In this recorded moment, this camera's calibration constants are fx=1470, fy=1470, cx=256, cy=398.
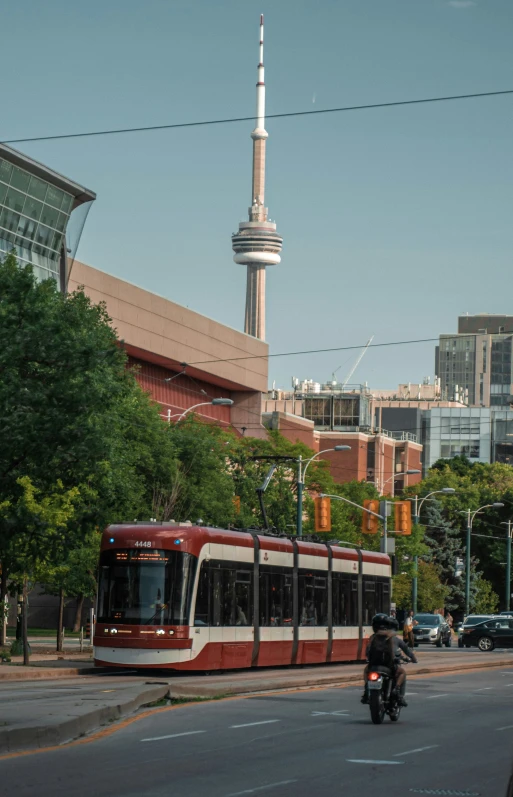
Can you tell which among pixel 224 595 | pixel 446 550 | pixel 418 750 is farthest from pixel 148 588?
pixel 446 550

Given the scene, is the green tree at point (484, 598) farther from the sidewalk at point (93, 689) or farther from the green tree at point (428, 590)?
the sidewalk at point (93, 689)

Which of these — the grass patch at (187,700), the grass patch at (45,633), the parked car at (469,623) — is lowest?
the grass patch at (187,700)

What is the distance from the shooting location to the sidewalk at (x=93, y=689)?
16312 mm

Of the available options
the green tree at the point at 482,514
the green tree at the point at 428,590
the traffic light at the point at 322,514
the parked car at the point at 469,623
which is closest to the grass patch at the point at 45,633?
the traffic light at the point at 322,514

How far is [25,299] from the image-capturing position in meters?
27.3

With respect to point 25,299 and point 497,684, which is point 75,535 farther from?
point 497,684

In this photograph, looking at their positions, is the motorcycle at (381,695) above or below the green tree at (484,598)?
below

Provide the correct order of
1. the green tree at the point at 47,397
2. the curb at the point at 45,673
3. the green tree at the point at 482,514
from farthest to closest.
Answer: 1. the green tree at the point at 482,514
2. the curb at the point at 45,673
3. the green tree at the point at 47,397

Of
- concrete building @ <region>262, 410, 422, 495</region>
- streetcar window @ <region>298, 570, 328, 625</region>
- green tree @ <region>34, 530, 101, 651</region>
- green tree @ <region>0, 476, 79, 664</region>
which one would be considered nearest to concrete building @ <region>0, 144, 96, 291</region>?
green tree @ <region>34, 530, 101, 651</region>

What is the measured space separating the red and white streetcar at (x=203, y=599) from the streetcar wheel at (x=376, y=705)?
10.2 metres

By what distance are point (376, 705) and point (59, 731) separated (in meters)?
5.34

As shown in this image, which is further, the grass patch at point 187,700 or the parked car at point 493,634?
the parked car at point 493,634

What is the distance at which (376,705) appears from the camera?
65.4 ft

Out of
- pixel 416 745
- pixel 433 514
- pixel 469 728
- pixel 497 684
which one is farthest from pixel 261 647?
pixel 433 514
